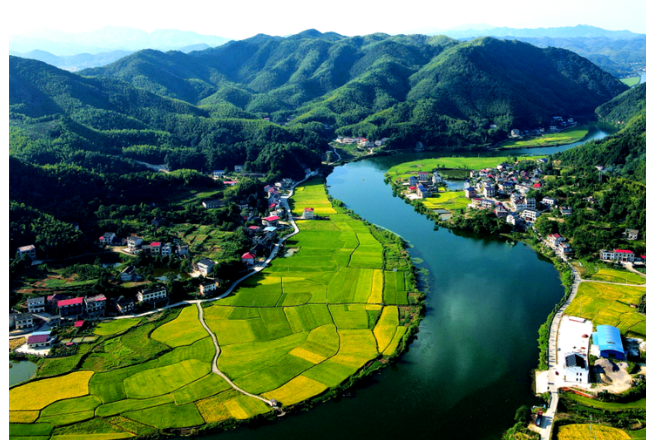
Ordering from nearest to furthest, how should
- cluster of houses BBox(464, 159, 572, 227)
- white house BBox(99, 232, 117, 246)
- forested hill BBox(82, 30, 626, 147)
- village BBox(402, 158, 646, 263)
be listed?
1. village BBox(402, 158, 646, 263)
2. white house BBox(99, 232, 117, 246)
3. cluster of houses BBox(464, 159, 572, 227)
4. forested hill BBox(82, 30, 626, 147)

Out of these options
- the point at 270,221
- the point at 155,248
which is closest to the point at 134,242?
the point at 155,248

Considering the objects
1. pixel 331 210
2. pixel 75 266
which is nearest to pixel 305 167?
pixel 331 210

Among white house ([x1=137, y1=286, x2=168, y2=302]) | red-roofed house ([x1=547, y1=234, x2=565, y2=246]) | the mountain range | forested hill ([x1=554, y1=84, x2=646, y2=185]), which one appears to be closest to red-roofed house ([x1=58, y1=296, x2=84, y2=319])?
white house ([x1=137, y1=286, x2=168, y2=302])

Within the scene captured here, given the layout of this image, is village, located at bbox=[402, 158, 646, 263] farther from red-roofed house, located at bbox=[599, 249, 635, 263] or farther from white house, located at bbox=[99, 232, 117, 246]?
white house, located at bbox=[99, 232, 117, 246]

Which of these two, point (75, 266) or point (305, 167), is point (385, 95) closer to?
point (305, 167)

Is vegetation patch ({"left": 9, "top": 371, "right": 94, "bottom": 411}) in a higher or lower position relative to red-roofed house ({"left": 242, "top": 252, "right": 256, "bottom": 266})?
lower

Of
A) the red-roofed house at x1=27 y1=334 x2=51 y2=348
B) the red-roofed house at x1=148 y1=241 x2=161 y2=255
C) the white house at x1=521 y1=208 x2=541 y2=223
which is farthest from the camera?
the white house at x1=521 y1=208 x2=541 y2=223

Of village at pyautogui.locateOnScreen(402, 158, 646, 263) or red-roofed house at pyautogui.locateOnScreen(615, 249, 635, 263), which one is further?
village at pyautogui.locateOnScreen(402, 158, 646, 263)
